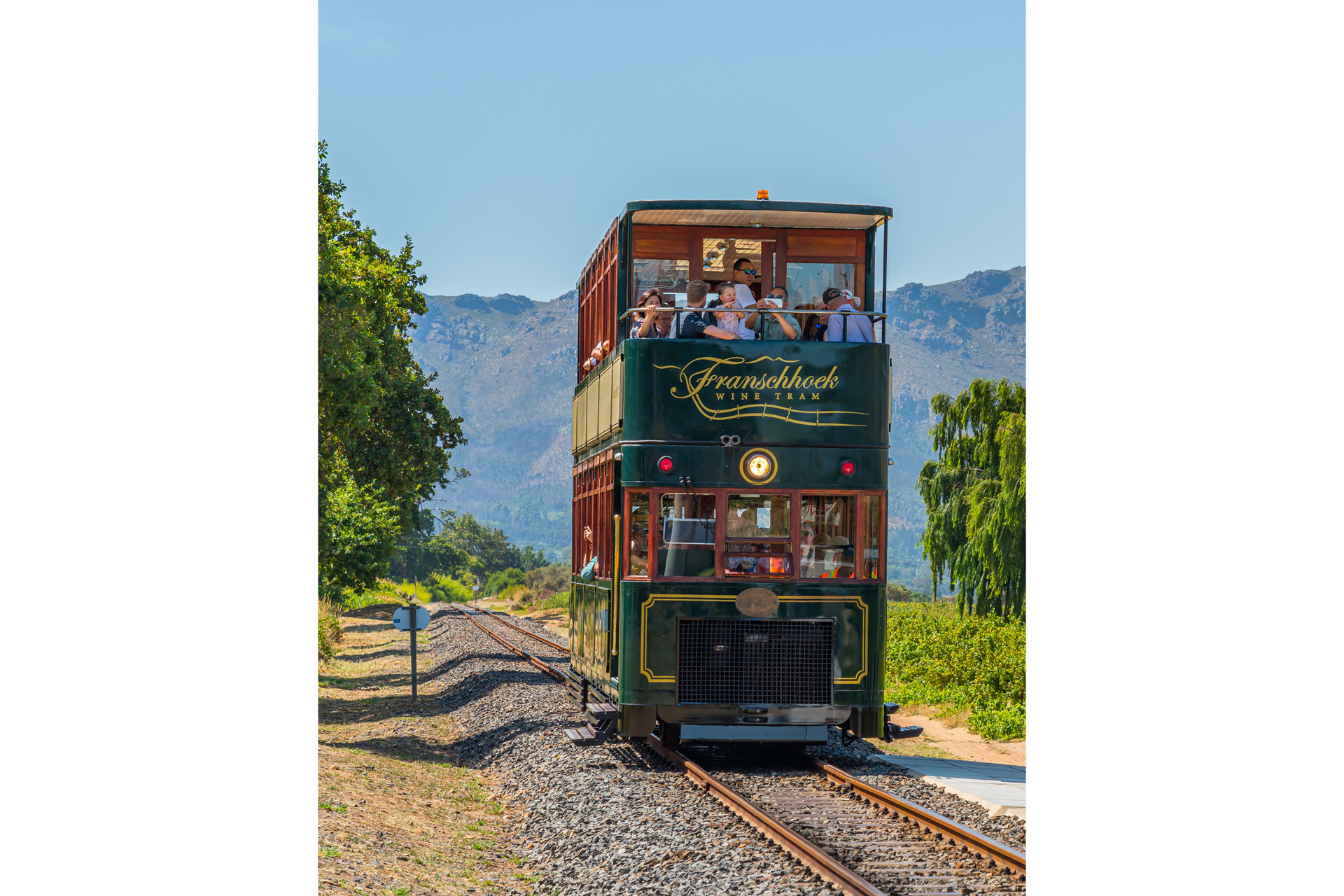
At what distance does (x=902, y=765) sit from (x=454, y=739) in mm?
6829

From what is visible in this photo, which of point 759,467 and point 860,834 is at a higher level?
point 759,467

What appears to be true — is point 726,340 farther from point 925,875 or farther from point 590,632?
point 925,875

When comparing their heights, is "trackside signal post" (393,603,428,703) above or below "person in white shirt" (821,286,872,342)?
below

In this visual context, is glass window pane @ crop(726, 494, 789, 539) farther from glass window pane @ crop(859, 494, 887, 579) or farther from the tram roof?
the tram roof

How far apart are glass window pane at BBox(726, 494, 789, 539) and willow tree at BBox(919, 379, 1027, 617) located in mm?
13207

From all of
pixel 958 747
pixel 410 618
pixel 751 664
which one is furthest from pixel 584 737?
pixel 410 618

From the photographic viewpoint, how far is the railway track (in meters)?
7.74

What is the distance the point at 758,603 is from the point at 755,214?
3.60 m

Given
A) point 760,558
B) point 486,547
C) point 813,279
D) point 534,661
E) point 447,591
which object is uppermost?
point 813,279

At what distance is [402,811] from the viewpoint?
36.6 feet

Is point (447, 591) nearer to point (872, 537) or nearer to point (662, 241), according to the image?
point (662, 241)

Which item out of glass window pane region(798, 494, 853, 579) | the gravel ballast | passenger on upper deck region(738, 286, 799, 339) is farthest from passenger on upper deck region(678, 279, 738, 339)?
the gravel ballast
